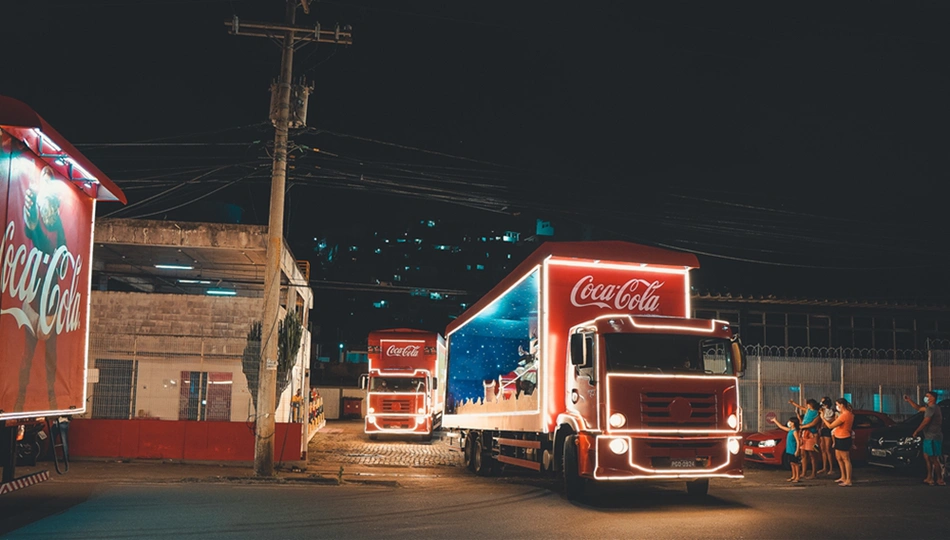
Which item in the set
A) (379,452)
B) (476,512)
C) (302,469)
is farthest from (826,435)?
(379,452)

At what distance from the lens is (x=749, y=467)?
18.7 meters

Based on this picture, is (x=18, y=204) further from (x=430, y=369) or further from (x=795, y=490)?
(x=430, y=369)

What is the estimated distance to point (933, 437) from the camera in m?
14.8

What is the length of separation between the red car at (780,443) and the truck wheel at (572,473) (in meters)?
7.94

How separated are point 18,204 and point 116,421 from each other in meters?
11.7

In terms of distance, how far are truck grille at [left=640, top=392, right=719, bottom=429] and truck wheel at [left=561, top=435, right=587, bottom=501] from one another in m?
1.21

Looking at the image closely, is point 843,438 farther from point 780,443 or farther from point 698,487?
point 698,487

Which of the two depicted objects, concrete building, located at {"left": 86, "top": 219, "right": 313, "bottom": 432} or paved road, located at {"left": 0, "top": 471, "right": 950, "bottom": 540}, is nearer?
paved road, located at {"left": 0, "top": 471, "right": 950, "bottom": 540}

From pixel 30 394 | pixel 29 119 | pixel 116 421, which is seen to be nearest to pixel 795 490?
pixel 30 394

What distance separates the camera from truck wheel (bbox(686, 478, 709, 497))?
12.7 metres

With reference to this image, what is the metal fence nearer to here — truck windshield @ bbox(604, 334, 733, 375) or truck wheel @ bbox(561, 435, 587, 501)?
truck windshield @ bbox(604, 334, 733, 375)

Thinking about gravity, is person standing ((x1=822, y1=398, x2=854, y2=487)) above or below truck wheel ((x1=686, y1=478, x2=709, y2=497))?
above

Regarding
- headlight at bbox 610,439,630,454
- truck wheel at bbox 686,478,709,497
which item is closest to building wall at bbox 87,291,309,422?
truck wheel at bbox 686,478,709,497

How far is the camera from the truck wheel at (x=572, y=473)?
1183 centimetres
